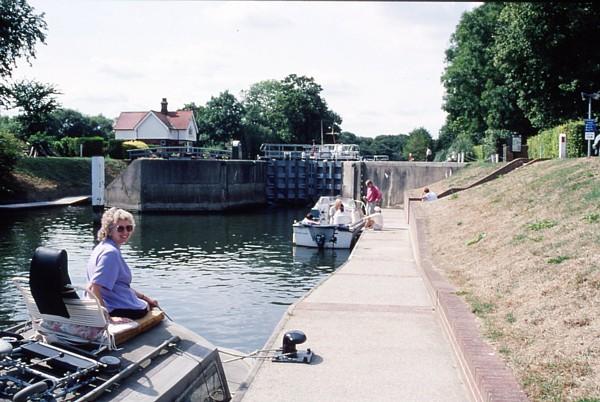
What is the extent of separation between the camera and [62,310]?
5.77m

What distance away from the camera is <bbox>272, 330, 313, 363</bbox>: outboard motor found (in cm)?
767

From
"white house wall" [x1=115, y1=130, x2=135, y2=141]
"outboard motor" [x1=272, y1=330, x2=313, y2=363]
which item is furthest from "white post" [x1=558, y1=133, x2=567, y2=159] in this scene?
"white house wall" [x1=115, y1=130, x2=135, y2=141]

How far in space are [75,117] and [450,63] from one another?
208ft

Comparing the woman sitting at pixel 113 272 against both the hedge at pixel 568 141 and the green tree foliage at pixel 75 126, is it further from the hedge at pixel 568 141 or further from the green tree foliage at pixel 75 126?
the green tree foliage at pixel 75 126

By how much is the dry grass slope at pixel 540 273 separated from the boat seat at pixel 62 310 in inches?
146

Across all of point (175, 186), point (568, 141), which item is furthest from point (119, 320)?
point (175, 186)

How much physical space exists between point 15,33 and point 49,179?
10.7m

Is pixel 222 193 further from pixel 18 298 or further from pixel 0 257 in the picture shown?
pixel 18 298

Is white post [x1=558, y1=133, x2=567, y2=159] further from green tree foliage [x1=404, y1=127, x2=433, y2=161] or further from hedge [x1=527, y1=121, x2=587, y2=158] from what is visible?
green tree foliage [x1=404, y1=127, x2=433, y2=161]

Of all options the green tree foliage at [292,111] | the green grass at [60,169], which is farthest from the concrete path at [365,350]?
the green tree foliage at [292,111]

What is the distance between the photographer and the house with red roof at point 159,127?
82.2m

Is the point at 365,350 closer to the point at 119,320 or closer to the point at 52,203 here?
the point at 119,320

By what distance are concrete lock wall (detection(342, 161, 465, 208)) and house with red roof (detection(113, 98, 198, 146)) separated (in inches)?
1567

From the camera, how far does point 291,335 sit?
25.5 feet
